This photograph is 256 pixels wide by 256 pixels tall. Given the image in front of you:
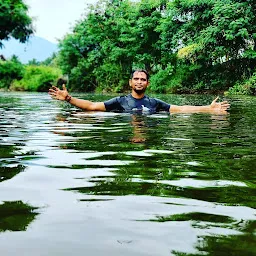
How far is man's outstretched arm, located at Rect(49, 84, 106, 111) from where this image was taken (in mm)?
7395

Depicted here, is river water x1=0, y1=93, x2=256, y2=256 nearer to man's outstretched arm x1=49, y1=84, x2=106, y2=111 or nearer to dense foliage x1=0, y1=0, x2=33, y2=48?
man's outstretched arm x1=49, y1=84, x2=106, y2=111

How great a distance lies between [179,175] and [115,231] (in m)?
1.21

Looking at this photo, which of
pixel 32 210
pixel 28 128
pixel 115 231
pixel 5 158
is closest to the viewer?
pixel 115 231

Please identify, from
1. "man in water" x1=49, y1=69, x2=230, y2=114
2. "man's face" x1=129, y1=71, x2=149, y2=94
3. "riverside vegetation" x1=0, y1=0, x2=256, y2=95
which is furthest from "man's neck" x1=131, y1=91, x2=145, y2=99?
"riverside vegetation" x1=0, y1=0, x2=256, y2=95

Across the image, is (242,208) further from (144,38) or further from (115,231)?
(144,38)

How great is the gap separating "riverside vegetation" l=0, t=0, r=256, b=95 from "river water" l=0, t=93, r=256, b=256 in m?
19.1

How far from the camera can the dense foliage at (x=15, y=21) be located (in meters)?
24.0

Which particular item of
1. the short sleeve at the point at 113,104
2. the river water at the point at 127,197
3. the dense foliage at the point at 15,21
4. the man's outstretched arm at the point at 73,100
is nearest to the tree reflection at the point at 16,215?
the river water at the point at 127,197

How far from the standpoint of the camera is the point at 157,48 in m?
37.8

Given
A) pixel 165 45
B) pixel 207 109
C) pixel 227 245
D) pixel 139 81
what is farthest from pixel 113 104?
pixel 165 45

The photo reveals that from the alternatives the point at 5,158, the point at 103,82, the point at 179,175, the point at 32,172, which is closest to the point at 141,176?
the point at 179,175

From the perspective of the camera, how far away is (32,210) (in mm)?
2057

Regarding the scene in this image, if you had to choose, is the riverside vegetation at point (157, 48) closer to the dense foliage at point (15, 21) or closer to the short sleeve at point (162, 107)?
the dense foliage at point (15, 21)

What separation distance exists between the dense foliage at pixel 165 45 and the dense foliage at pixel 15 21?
10139 mm
